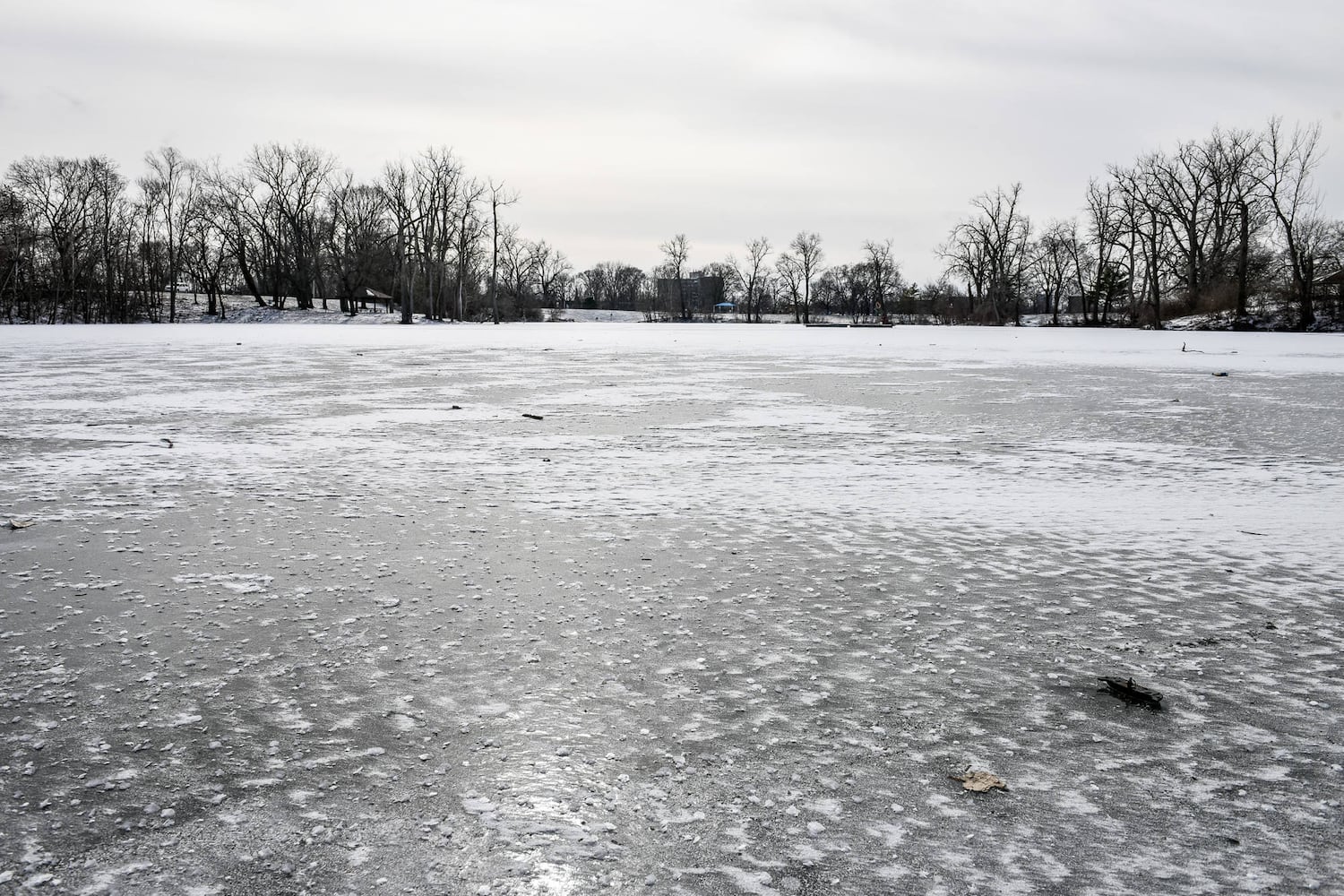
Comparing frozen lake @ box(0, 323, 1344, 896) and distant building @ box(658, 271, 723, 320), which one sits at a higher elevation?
distant building @ box(658, 271, 723, 320)

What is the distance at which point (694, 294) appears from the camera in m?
127

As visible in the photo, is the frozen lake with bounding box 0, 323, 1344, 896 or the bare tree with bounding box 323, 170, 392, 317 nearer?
the frozen lake with bounding box 0, 323, 1344, 896

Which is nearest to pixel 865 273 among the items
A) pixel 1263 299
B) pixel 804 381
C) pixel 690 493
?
pixel 1263 299

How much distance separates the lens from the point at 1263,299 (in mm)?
46188

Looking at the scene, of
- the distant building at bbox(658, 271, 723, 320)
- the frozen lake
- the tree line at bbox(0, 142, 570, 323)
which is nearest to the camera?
the frozen lake

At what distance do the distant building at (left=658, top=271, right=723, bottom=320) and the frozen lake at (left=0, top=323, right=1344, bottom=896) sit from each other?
11717 cm

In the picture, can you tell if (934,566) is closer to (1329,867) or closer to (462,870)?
(1329,867)

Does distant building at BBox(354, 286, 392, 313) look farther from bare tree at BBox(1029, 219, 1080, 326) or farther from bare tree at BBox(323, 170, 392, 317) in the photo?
bare tree at BBox(1029, 219, 1080, 326)

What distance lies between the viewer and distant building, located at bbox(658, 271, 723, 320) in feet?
399

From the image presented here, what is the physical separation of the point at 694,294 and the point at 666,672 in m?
127

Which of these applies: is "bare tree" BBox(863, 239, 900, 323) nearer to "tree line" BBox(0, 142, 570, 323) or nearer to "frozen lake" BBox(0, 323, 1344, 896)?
"tree line" BBox(0, 142, 570, 323)

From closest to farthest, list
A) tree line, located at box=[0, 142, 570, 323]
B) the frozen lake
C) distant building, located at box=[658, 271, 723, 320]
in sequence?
the frozen lake < tree line, located at box=[0, 142, 570, 323] < distant building, located at box=[658, 271, 723, 320]

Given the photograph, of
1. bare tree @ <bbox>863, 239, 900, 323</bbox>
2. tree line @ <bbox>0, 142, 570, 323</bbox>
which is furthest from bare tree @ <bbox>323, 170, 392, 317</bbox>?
bare tree @ <bbox>863, 239, 900, 323</bbox>

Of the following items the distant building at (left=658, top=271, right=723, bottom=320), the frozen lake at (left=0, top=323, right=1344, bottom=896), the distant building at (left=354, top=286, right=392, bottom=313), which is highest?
the distant building at (left=658, top=271, right=723, bottom=320)
